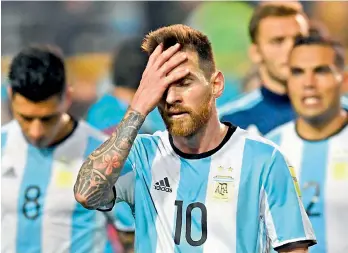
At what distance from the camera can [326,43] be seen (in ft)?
17.7

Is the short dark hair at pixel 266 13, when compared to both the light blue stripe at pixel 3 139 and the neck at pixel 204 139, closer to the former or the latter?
the light blue stripe at pixel 3 139

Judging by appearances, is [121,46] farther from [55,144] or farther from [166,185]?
[166,185]

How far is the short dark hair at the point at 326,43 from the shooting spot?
Answer: 536cm

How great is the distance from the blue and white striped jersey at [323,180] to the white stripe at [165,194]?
2243 millimetres

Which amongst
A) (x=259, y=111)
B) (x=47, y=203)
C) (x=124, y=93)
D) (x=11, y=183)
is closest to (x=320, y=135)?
(x=259, y=111)

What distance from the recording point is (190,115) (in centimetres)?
288

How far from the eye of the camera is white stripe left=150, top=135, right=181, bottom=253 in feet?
9.50

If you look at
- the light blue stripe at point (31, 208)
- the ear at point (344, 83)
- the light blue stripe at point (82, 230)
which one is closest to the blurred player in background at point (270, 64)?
the ear at point (344, 83)

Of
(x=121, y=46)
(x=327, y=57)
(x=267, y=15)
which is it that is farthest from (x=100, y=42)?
(x=327, y=57)

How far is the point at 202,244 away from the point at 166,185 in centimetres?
26

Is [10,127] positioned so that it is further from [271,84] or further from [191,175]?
[191,175]

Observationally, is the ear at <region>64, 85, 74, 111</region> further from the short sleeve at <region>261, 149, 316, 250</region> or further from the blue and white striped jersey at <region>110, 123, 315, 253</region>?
the short sleeve at <region>261, 149, 316, 250</region>

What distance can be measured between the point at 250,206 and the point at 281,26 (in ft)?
9.40

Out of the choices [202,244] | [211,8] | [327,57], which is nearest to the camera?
[202,244]
